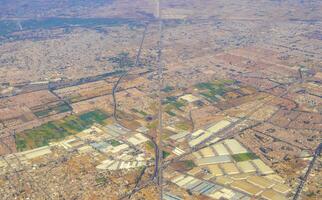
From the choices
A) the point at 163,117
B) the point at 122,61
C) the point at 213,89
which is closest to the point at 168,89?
the point at 213,89

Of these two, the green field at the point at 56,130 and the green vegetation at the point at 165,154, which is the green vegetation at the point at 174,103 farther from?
the green vegetation at the point at 165,154

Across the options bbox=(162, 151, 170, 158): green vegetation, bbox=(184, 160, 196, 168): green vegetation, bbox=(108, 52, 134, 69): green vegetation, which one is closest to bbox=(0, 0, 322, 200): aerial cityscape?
bbox=(162, 151, 170, 158): green vegetation

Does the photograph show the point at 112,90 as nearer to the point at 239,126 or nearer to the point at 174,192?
the point at 239,126

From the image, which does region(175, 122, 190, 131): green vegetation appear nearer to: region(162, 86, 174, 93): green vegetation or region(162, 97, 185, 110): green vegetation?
region(162, 97, 185, 110): green vegetation

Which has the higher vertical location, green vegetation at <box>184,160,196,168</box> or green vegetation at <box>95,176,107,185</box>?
green vegetation at <box>184,160,196,168</box>

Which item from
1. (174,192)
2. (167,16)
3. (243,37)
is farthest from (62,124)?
(167,16)

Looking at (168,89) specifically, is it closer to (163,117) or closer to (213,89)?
(213,89)

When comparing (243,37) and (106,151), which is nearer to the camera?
(106,151)

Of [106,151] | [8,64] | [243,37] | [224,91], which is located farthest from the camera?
[243,37]
